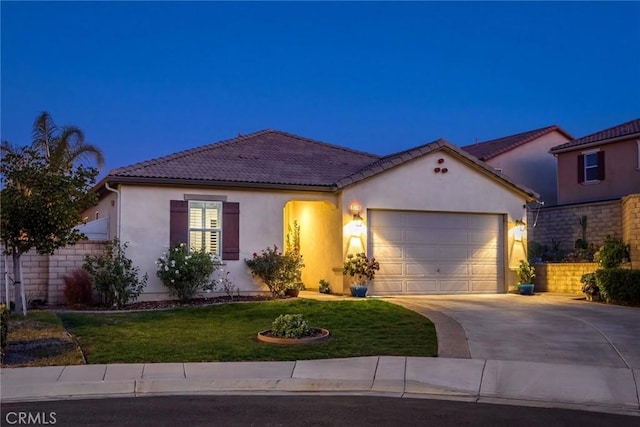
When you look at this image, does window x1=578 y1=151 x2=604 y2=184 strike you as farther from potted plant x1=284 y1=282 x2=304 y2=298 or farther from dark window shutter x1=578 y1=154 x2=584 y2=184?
potted plant x1=284 y1=282 x2=304 y2=298

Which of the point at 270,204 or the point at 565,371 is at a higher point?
the point at 270,204

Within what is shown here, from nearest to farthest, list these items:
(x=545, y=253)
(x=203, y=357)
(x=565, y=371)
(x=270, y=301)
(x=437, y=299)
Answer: (x=565, y=371)
(x=203, y=357)
(x=270, y=301)
(x=437, y=299)
(x=545, y=253)

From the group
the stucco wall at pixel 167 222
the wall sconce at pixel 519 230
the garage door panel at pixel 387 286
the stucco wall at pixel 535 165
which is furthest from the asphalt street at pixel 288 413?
the stucco wall at pixel 535 165

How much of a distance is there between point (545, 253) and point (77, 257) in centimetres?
1639

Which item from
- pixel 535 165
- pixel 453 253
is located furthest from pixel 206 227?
pixel 535 165

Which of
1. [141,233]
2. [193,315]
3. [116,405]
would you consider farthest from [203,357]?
[141,233]

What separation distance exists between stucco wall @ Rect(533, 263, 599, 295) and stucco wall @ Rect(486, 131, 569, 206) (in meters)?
11.7

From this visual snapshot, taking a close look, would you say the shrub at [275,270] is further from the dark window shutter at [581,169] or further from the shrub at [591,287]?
the dark window shutter at [581,169]

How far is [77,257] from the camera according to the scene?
17.2 m

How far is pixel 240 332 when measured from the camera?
12352 millimetres

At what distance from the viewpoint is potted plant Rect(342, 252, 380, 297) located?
712 inches

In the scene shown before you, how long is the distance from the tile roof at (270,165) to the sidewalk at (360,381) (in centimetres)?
853

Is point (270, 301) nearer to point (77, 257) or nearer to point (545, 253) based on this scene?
point (77, 257)

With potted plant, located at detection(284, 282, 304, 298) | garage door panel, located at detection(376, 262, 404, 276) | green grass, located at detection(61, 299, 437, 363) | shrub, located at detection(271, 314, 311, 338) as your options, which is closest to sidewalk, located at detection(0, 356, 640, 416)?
green grass, located at detection(61, 299, 437, 363)
